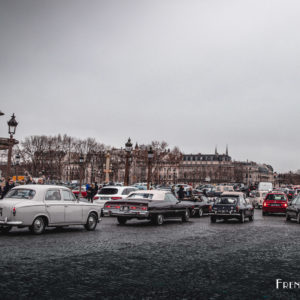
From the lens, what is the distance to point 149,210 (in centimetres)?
1931

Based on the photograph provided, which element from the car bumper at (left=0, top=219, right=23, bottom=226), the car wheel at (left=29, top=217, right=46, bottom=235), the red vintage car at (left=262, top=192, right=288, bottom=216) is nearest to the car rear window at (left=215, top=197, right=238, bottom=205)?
the red vintage car at (left=262, top=192, right=288, bottom=216)

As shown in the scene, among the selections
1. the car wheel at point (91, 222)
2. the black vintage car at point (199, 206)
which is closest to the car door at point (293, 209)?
the black vintage car at point (199, 206)

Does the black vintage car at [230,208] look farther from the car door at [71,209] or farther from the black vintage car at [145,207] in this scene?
the car door at [71,209]

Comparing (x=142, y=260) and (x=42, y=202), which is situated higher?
(x=42, y=202)

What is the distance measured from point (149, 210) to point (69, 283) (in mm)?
11997

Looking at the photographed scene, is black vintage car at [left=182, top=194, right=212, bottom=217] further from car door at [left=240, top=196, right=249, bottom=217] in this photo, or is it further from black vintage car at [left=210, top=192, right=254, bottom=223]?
car door at [left=240, top=196, right=249, bottom=217]

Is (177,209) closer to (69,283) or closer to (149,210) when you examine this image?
(149,210)

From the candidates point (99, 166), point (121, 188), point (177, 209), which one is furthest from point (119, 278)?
point (99, 166)

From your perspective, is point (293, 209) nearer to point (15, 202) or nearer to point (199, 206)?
point (199, 206)

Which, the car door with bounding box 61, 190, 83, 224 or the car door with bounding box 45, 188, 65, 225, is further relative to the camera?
the car door with bounding box 61, 190, 83, 224

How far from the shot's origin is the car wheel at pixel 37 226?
48.2ft

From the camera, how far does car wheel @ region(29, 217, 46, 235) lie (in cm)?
1469

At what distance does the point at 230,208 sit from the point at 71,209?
9664mm

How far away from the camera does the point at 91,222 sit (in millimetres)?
17250
